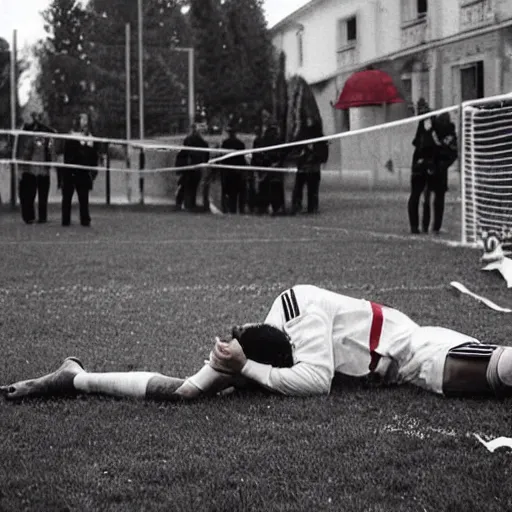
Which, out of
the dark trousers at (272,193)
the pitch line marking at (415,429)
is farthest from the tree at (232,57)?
the pitch line marking at (415,429)

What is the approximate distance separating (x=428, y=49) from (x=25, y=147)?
7.72m

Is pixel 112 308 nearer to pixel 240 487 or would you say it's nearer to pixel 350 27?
pixel 240 487

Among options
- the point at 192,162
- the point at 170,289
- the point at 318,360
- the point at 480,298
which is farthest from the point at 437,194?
the point at 318,360

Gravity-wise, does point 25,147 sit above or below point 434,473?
above

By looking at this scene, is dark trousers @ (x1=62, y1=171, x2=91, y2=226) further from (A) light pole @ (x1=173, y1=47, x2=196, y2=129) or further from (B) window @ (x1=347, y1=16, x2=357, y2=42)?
(A) light pole @ (x1=173, y1=47, x2=196, y2=129)

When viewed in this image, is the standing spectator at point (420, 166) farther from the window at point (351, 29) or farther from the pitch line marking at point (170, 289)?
the pitch line marking at point (170, 289)

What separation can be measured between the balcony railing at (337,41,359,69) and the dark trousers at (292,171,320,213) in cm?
225

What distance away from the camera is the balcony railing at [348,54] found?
20.4 metres

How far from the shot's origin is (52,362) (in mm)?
6074

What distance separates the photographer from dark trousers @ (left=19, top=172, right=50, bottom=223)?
64.9ft

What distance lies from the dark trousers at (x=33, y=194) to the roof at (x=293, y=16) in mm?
5529

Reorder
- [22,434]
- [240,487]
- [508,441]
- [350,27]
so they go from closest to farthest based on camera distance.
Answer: [240,487] → [508,441] → [22,434] → [350,27]

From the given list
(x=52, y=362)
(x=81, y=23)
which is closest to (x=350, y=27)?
(x=81, y=23)

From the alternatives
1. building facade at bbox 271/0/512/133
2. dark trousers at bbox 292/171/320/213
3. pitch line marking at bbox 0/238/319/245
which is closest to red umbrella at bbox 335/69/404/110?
building facade at bbox 271/0/512/133
